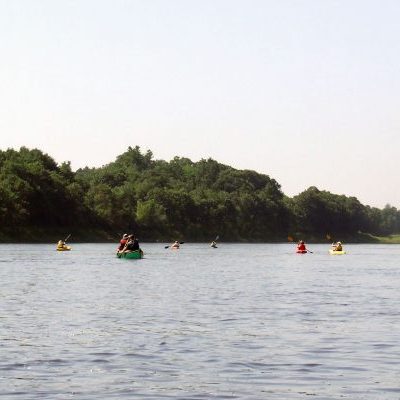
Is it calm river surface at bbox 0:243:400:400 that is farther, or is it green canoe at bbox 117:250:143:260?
green canoe at bbox 117:250:143:260

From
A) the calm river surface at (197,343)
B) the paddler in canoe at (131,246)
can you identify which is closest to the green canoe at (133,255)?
the paddler in canoe at (131,246)

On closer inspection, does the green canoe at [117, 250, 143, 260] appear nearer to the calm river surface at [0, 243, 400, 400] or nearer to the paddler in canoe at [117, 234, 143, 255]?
the paddler in canoe at [117, 234, 143, 255]

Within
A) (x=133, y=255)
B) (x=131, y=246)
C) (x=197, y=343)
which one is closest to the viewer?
(x=197, y=343)

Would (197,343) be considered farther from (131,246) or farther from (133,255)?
(131,246)

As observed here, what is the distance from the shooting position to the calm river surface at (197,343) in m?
22.2

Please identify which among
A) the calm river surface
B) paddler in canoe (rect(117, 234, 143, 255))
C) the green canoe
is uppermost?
paddler in canoe (rect(117, 234, 143, 255))

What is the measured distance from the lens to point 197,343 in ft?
98.0

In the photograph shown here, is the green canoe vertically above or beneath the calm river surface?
above

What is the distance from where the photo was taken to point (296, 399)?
68.2ft

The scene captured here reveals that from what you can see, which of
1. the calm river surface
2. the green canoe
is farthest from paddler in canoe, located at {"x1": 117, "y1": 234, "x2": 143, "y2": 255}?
the calm river surface

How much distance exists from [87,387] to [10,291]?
32047mm

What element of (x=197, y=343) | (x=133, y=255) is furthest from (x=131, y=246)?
(x=197, y=343)

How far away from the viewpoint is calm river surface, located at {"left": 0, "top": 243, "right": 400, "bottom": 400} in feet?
72.7

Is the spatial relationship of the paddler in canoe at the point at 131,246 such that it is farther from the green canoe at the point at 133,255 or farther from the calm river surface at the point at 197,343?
the calm river surface at the point at 197,343
